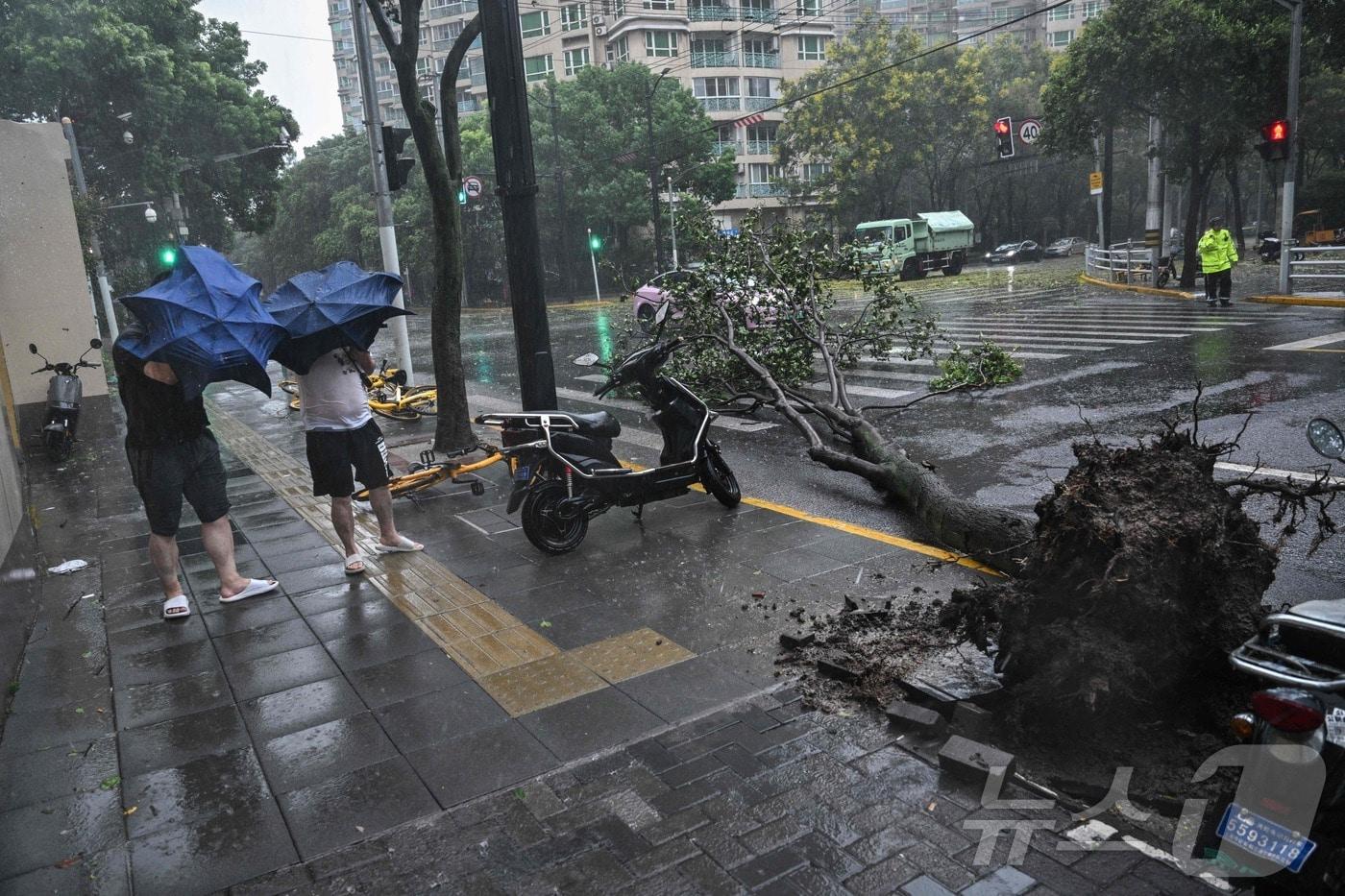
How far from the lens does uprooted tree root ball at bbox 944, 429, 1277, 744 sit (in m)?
3.53

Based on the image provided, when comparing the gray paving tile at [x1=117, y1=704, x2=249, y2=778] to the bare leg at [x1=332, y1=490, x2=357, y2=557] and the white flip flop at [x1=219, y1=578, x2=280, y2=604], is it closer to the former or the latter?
the white flip flop at [x1=219, y1=578, x2=280, y2=604]

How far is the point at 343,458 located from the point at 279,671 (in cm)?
164

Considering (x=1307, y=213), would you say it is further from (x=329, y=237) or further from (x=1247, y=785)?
(x=329, y=237)

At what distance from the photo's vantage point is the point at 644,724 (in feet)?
13.4

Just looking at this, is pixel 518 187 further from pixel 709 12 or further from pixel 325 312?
pixel 709 12

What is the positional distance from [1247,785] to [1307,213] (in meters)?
39.7

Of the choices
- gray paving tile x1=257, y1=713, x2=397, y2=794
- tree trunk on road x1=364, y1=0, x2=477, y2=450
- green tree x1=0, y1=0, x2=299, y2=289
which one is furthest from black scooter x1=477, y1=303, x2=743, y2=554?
green tree x1=0, y1=0, x2=299, y2=289

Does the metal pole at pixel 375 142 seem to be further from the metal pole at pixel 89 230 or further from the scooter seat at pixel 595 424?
the metal pole at pixel 89 230

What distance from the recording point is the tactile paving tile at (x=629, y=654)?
4629mm

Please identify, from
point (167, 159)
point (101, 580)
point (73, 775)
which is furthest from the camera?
point (167, 159)

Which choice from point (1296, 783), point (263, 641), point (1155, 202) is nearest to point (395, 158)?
point (263, 641)

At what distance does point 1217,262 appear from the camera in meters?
18.4

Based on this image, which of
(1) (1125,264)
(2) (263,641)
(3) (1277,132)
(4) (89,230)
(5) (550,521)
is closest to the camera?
(2) (263,641)

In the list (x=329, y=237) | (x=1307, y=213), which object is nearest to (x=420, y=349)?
(x=1307, y=213)
